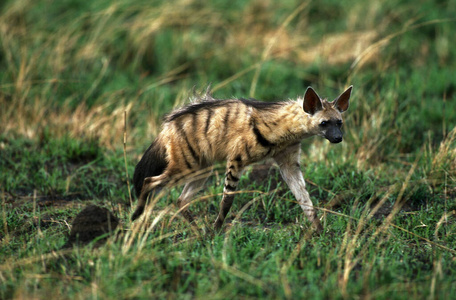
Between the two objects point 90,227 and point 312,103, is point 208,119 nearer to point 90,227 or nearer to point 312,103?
point 312,103

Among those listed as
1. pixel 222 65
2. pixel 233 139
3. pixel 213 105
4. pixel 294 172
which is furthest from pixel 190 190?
A: pixel 222 65

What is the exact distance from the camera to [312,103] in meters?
4.92

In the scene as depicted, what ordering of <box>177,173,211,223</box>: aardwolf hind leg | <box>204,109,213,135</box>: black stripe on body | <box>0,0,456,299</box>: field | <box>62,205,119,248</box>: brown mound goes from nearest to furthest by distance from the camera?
<box>0,0,456,299</box>: field < <box>62,205,119,248</box>: brown mound < <box>204,109,213,135</box>: black stripe on body < <box>177,173,211,223</box>: aardwolf hind leg

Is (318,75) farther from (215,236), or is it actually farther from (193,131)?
(215,236)

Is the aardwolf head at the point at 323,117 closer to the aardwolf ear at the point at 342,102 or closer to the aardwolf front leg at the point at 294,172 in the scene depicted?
the aardwolf ear at the point at 342,102

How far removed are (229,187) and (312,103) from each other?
936 mm

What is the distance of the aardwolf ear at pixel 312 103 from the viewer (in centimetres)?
486

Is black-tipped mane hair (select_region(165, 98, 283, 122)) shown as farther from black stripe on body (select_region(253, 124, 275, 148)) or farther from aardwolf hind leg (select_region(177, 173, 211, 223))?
aardwolf hind leg (select_region(177, 173, 211, 223))

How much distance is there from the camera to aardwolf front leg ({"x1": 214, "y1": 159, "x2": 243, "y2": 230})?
16.2ft

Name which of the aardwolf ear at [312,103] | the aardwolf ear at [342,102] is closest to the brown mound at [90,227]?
the aardwolf ear at [312,103]

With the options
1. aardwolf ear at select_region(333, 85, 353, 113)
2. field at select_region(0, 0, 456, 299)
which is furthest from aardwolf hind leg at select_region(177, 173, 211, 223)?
aardwolf ear at select_region(333, 85, 353, 113)

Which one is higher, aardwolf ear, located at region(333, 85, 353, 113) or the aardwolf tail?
aardwolf ear, located at region(333, 85, 353, 113)

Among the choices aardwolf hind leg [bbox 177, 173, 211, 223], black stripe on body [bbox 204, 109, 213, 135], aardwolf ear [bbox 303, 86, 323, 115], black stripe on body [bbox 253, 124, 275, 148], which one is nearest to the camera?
aardwolf ear [bbox 303, 86, 323, 115]

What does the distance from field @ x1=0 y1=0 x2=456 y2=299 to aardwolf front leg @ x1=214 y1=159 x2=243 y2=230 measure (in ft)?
0.40
